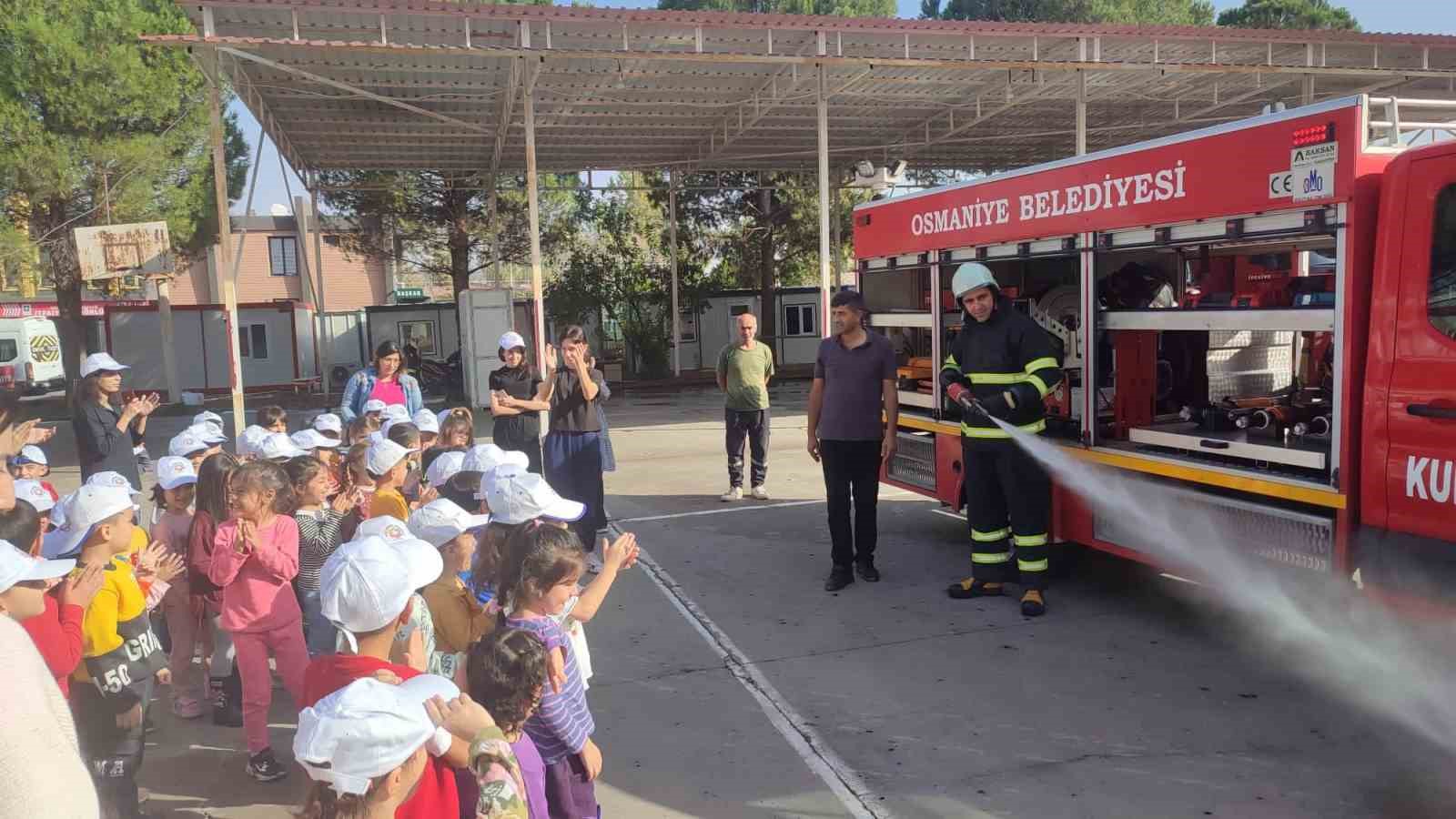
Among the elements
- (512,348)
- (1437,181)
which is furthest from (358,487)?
(1437,181)

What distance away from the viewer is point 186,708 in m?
4.63

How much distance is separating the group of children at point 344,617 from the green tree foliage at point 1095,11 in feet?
135

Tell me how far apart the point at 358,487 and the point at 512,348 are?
2783mm

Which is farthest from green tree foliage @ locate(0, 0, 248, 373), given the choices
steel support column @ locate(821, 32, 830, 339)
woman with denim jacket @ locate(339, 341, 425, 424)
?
woman with denim jacket @ locate(339, 341, 425, 424)

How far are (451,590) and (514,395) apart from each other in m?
4.01

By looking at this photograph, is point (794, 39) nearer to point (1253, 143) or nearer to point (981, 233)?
point (981, 233)

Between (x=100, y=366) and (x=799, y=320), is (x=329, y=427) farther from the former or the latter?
(x=799, y=320)

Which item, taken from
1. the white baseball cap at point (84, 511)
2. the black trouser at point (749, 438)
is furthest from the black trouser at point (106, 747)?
the black trouser at point (749, 438)

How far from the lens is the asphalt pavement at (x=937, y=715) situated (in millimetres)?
3738

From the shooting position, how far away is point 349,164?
70.6 ft

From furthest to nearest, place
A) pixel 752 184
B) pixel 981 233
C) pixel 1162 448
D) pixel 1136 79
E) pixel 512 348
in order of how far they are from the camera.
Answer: pixel 752 184 → pixel 1136 79 → pixel 512 348 → pixel 981 233 → pixel 1162 448

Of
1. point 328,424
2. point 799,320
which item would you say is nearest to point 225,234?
point 328,424

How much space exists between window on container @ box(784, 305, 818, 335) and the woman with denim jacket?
2100cm

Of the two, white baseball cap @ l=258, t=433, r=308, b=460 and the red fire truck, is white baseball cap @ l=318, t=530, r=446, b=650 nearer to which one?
white baseball cap @ l=258, t=433, r=308, b=460
